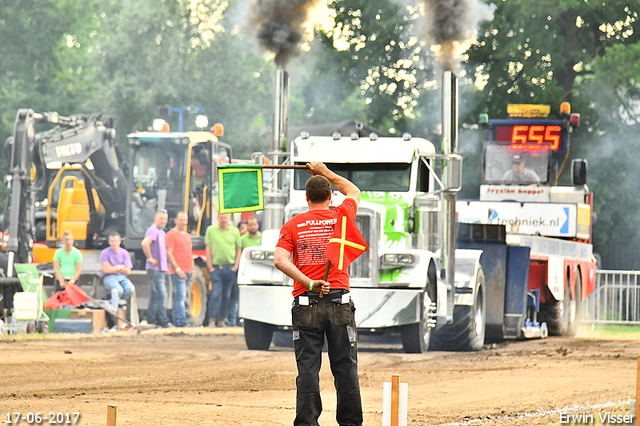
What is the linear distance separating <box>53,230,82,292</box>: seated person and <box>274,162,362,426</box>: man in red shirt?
1196 cm

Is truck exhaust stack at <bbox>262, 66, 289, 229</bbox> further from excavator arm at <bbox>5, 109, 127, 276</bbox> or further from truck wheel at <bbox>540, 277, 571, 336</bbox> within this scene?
truck wheel at <bbox>540, 277, 571, 336</bbox>

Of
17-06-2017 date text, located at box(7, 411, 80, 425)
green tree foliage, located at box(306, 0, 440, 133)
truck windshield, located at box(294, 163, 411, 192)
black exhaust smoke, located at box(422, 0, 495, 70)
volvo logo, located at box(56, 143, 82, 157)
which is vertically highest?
green tree foliage, located at box(306, 0, 440, 133)

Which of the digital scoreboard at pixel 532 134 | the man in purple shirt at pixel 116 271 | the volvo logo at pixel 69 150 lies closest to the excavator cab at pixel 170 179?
the volvo logo at pixel 69 150

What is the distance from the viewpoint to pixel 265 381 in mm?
11734

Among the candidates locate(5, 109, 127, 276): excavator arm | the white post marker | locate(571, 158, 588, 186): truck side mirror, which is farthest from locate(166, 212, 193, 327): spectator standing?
the white post marker

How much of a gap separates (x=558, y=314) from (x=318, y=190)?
12818mm

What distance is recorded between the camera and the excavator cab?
23.0m

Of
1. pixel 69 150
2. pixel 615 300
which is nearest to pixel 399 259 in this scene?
pixel 69 150

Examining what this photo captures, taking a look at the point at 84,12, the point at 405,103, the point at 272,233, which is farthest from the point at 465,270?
the point at 84,12

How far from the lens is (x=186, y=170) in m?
23.1

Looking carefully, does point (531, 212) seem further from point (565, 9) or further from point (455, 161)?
point (565, 9)

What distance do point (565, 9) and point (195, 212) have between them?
13964 millimetres

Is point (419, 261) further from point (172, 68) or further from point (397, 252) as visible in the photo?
point (172, 68)

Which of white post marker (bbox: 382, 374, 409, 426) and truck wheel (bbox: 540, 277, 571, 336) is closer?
white post marker (bbox: 382, 374, 409, 426)
